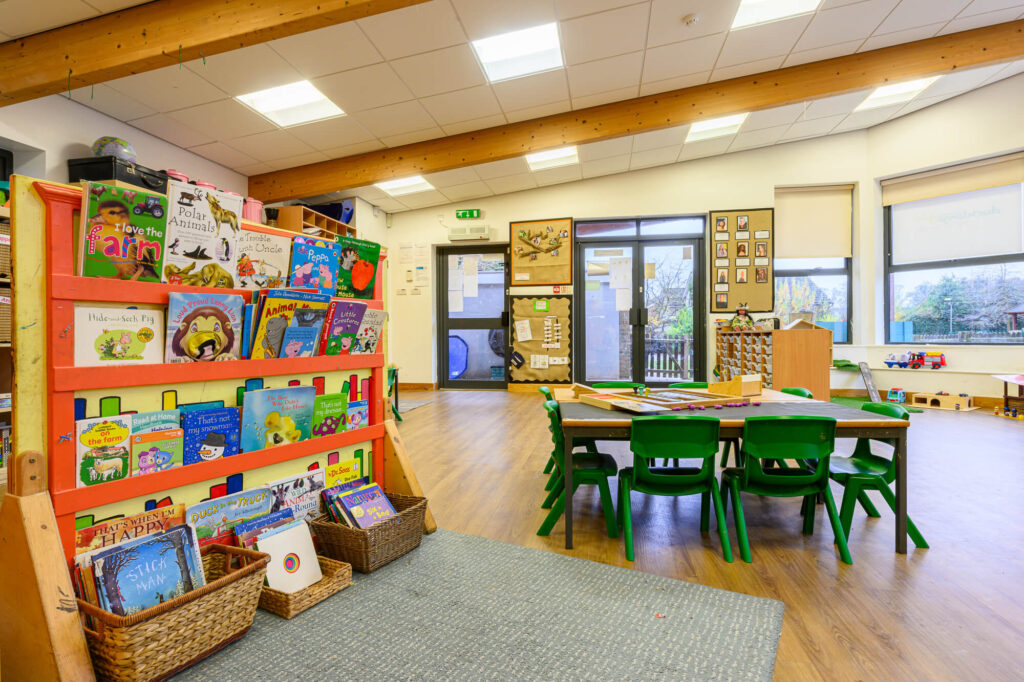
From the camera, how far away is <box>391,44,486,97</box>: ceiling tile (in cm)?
380

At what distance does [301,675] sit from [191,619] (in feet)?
1.07

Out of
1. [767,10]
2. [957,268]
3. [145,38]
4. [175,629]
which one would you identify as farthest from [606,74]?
[957,268]

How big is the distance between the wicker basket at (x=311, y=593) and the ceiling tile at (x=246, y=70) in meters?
3.51

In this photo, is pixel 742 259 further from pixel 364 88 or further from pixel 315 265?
pixel 315 265

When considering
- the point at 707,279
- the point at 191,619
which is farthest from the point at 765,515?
the point at 707,279

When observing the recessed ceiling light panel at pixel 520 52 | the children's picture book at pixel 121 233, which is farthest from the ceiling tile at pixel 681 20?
the children's picture book at pixel 121 233

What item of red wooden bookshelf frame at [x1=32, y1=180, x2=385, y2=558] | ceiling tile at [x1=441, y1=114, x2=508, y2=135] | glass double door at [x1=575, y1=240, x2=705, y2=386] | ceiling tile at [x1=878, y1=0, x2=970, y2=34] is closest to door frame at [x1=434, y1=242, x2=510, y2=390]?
glass double door at [x1=575, y1=240, x2=705, y2=386]

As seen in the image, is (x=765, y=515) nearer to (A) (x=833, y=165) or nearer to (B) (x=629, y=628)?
(B) (x=629, y=628)

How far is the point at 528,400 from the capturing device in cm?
679

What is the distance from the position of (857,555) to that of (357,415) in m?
2.23

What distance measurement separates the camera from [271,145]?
16.5 ft

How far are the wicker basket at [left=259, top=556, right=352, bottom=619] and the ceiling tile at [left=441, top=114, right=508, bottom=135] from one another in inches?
179

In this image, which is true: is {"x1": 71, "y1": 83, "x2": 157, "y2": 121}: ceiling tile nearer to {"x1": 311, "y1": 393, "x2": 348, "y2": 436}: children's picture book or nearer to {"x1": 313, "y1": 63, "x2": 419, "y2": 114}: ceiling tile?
{"x1": 313, "y1": 63, "x2": 419, "y2": 114}: ceiling tile

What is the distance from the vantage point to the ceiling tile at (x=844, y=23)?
405 centimetres
